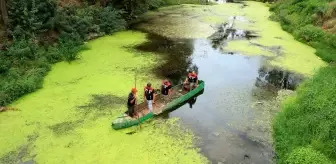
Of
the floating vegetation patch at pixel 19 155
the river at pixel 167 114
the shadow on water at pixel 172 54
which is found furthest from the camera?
the shadow on water at pixel 172 54

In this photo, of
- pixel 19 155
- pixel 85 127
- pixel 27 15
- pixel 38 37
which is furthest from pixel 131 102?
pixel 27 15

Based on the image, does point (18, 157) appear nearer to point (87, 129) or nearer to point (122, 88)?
point (87, 129)

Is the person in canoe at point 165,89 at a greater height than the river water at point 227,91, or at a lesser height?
greater

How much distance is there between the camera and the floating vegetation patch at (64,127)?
14.6 metres

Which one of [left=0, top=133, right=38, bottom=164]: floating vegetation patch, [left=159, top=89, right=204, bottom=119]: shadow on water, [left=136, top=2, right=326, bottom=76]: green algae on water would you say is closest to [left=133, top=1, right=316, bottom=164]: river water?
[left=159, top=89, right=204, bottom=119]: shadow on water

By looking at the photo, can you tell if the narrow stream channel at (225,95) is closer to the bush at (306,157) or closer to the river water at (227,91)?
the river water at (227,91)

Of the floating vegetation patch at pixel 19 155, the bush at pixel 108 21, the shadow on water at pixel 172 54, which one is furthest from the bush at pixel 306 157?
the bush at pixel 108 21

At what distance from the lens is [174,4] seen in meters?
45.7

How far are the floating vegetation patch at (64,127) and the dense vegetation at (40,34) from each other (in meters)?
3.34

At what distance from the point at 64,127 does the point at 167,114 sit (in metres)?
4.73

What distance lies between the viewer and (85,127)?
15.0m

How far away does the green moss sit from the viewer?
43.3 ft

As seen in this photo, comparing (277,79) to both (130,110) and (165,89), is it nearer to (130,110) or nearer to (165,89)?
(165,89)

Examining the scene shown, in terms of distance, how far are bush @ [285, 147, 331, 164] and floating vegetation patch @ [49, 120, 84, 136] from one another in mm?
8642
